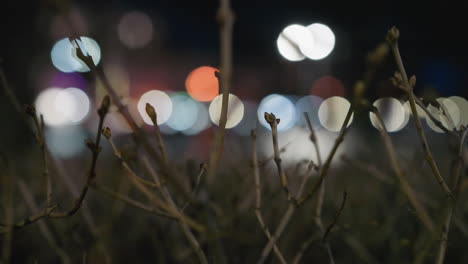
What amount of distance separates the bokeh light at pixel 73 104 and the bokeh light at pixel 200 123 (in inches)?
148

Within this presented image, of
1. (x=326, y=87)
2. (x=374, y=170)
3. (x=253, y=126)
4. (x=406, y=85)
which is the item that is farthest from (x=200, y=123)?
(x=406, y=85)

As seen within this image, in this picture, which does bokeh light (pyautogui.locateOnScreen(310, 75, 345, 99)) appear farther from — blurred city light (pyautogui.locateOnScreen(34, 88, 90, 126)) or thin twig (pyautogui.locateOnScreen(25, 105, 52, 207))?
thin twig (pyautogui.locateOnScreen(25, 105, 52, 207))

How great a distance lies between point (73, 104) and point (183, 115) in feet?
14.6

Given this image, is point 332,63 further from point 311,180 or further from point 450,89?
point 311,180

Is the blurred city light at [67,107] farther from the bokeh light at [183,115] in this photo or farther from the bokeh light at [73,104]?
the bokeh light at [183,115]

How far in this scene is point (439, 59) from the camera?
35.2 feet

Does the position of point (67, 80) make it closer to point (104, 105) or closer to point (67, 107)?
point (67, 107)

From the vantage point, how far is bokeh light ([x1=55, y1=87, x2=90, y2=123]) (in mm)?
19562

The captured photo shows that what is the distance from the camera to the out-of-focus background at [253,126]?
1.58 metres

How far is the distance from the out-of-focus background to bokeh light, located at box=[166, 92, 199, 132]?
94mm

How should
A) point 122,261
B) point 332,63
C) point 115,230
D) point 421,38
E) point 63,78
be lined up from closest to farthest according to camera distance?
point 122,261
point 115,230
point 421,38
point 332,63
point 63,78

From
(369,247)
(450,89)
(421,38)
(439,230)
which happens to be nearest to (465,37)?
(450,89)

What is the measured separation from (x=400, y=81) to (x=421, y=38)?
32.4ft

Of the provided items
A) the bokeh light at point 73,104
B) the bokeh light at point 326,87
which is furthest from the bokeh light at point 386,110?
the bokeh light at point 326,87
